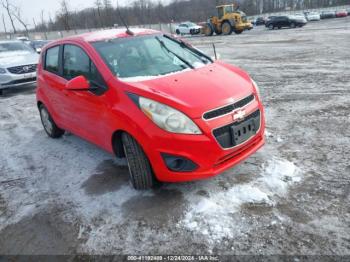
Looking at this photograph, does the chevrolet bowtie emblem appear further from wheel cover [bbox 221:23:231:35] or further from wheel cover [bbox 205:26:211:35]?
wheel cover [bbox 205:26:211:35]

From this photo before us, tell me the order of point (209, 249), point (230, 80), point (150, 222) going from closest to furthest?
point (209, 249) < point (150, 222) < point (230, 80)

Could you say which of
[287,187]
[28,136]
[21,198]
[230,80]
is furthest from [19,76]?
[287,187]

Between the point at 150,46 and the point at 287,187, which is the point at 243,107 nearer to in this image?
the point at 287,187

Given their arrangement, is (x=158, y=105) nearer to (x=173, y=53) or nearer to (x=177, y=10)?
(x=173, y=53)

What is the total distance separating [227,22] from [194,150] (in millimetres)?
28590

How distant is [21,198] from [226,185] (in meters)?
2.41

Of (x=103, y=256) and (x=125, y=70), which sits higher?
(x=125, y=70)

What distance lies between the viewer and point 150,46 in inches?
159

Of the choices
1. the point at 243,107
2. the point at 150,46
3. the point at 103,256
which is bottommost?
the point at 103,256

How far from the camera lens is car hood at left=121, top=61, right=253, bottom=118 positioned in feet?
9.55

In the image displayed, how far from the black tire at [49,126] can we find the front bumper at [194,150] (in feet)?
9.45

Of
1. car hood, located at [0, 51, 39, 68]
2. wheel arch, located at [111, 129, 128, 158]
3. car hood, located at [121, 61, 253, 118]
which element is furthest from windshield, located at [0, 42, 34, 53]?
car hood, located at [121, 61, 253, 118]

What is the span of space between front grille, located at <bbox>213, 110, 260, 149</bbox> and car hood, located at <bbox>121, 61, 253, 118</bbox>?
0.24m

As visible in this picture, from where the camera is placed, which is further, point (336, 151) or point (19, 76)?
point (19, 76)
